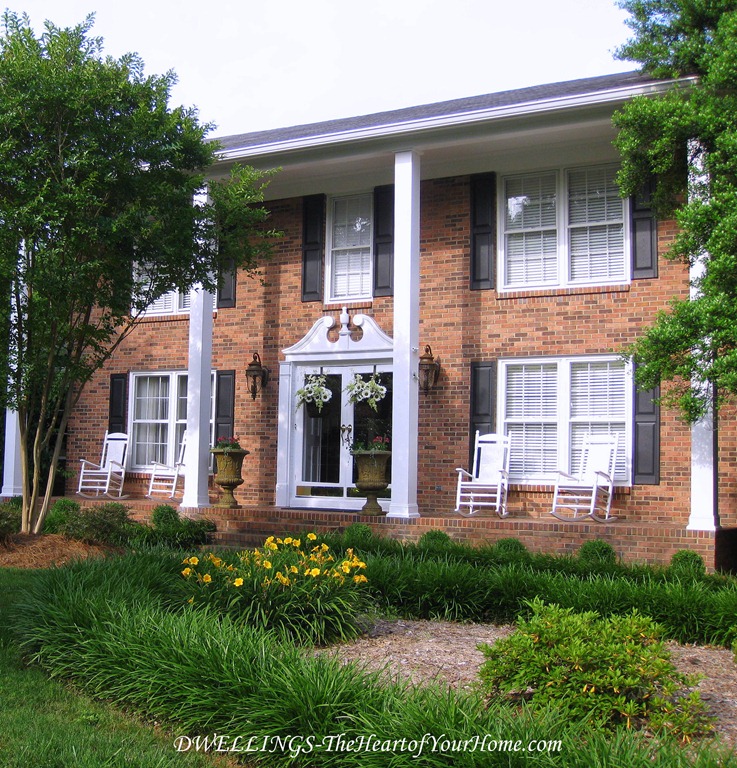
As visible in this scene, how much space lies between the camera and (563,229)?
1259 centimetres

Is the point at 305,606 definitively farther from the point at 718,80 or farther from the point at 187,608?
the point at 718,80

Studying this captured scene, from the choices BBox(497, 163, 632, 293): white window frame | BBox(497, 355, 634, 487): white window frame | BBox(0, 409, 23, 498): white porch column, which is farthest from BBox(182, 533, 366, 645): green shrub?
BBox(0, 409, 23, 498): white porch column

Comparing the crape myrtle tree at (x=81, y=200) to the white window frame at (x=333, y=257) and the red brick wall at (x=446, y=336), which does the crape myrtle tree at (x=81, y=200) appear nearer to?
the white window frame at (x=333, y=257)

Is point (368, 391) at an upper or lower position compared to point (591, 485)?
upper

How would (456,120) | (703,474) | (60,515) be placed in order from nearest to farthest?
(703,474) < (456,120) < (60,515)

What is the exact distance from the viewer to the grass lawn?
4.05 metres

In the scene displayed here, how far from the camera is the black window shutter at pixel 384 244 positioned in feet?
44.8

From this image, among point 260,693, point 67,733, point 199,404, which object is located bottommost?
point 67,733

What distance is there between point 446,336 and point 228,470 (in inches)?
149

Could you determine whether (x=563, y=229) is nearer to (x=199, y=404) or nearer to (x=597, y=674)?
(x=199, y=404)

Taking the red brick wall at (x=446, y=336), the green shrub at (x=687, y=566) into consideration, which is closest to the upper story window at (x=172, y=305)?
the red brick wall at (x=446, y=336)

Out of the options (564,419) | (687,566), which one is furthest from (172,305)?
(687,566)

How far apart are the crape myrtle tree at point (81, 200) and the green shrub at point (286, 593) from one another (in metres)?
4.49

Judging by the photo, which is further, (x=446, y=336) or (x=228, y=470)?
(x=228, y=470)
